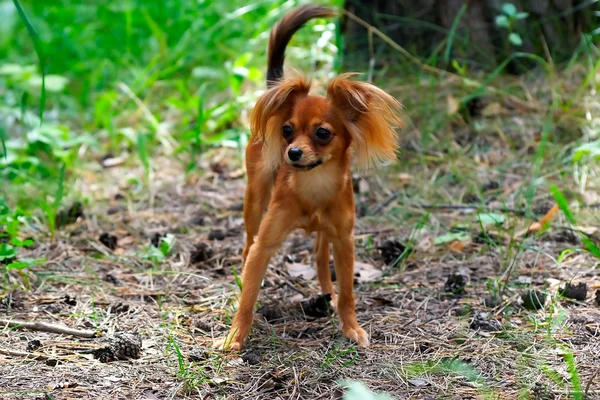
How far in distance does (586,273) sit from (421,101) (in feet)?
7.73

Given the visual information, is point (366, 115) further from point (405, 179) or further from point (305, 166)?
point (405, 179)

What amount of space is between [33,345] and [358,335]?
1397 mm

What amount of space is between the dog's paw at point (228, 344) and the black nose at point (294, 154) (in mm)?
834

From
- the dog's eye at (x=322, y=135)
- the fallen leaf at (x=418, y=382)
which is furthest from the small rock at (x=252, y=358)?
the dog's eye at (x=322, y=135)

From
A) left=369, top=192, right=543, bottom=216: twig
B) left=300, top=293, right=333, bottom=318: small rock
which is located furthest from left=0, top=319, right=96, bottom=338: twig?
left=369, top=192, right=543, bottom=216: twig

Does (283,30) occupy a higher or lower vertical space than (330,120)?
higher

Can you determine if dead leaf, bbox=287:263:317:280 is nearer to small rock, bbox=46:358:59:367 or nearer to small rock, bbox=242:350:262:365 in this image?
small rock, bbox=242:350:262:365

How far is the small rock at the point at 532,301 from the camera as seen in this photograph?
145 inches

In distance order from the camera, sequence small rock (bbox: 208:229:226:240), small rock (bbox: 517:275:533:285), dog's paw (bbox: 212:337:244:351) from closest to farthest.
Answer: dog's paw (bbox: 212:337:244:351), small rock (bbox: 517:275:533:285), small rock (bbox: 208:229:226:240)

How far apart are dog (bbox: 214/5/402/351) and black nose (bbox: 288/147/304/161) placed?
61mm

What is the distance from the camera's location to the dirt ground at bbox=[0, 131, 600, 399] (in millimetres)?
3031

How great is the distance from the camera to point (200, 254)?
4.44 metres

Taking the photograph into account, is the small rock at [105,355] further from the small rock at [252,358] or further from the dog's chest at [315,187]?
the dog's chest at [315,187]

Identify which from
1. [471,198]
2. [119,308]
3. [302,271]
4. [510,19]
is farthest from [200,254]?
[510,19]
